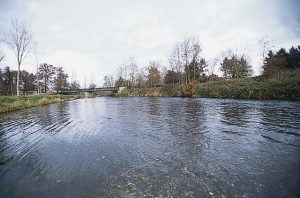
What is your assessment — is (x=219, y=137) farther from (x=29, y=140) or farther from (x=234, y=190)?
(x=29, y=140)

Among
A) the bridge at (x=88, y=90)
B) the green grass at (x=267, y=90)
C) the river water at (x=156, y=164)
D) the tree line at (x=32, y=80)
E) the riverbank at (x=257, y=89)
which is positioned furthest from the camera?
the tree line at (x=32, y=80)

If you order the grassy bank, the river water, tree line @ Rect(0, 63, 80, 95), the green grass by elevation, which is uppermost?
tree line @ Rect(0, 63, 80, 95)

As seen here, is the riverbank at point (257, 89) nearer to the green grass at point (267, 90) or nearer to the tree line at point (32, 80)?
the green grass at point (267, 90)

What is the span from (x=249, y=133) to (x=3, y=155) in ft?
34.5

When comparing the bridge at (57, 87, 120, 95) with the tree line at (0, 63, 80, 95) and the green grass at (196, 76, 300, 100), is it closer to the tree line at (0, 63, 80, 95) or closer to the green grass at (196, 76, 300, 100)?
the tree line at (0, 63, 80, 95)

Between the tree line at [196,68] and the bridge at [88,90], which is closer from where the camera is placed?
the tree line at [196,68]

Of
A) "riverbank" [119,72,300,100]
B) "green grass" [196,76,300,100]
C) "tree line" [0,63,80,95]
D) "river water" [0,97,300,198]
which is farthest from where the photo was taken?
"tree line" [0,63,80,95]

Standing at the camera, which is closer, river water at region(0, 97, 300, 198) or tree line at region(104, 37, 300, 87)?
river water at region(0, 97, 300, 198)

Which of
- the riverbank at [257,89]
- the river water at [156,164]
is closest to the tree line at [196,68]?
the riverbank at [257,89]

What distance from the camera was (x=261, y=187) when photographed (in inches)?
181

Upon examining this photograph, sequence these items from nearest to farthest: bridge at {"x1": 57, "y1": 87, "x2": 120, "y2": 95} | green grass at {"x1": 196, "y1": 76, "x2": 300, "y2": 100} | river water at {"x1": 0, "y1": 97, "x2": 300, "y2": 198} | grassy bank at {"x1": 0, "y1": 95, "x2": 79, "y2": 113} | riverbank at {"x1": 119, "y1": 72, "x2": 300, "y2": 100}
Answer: river water at {"x1": 0, "y1": 97, "x2": 300, "y2": 198} → grassy bank at {"x1": 0, "y1": 95, "x2": 79, "y2": 113} → green grass at {"x1": 196, "y1": 76, "x2": 300, "y2": 100} → riverbank at {"x1": 119, "y1": 72, "x2": 300, "y2": 100} → bridge at {"x1": 57, "y1": 87, "x2": 120, "y2": 95}

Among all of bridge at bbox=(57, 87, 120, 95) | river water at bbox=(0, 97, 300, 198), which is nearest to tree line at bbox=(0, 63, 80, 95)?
bridge at bbox=(57, 87, 120, 95)

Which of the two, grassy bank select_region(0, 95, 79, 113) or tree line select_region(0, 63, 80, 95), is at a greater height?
tree line select_region(0, 63, 80, 95)

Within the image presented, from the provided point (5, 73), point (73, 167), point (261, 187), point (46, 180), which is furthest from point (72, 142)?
point (5, 73)
